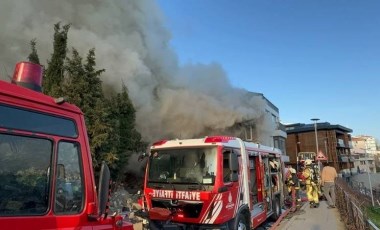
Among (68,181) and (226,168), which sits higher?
(226,168)

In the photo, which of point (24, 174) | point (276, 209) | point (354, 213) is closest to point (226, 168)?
point (354, 213)

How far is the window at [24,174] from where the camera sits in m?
2.12

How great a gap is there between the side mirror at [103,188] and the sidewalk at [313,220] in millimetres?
7005

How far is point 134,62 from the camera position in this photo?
16.8 meters

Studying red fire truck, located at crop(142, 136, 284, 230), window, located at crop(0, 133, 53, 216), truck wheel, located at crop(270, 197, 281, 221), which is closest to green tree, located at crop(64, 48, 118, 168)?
red fire truck, located at crop(142, 136, 284, 230)

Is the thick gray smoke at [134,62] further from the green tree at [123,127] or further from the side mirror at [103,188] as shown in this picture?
the side mirror at [103,188]

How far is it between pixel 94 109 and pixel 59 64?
1.96 m

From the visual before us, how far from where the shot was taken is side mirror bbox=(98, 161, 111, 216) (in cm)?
257

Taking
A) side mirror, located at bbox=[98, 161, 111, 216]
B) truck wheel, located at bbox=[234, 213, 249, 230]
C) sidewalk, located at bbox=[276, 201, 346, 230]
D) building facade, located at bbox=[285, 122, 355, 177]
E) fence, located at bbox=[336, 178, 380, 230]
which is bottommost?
sidewalk, located at bbox=[276, 201, 346, 230]

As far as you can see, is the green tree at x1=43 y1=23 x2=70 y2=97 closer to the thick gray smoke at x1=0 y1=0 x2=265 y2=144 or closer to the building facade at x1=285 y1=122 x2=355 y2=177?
the thick gray smoke at x1=0 y1=0 x2=265 y2=144

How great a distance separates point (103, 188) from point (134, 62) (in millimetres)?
14601

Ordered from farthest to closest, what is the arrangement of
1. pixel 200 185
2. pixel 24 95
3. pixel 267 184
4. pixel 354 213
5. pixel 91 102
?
1. pixel 91 102
2. pixel 267 184
3. pixel 354 213
4. pixel 200 185
5. pixel 24 95

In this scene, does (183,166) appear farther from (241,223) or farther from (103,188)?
(103,188)

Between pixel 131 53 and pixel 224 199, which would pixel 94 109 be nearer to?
pixel 224 199
